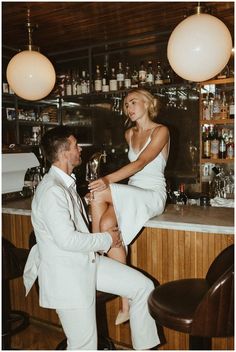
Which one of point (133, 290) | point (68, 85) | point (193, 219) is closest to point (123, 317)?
point (133, 290)

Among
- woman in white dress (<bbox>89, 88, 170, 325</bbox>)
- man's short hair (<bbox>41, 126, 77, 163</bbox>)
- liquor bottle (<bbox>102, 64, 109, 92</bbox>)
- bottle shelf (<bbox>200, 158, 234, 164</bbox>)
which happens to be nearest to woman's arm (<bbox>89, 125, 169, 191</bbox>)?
woman in white dress (<bbox>89, 88, 170, 325</bbox>)

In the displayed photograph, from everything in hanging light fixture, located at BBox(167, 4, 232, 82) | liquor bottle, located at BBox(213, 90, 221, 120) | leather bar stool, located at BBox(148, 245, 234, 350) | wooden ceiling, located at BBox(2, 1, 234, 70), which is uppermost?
wooden ceiling, located at BBox(2, 1, 234, 70)

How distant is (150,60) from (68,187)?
3.12 meters

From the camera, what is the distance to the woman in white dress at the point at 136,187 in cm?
215

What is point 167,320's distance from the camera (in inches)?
59.6

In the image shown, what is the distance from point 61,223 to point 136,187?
843 millimetres

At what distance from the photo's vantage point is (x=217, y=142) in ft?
13.0

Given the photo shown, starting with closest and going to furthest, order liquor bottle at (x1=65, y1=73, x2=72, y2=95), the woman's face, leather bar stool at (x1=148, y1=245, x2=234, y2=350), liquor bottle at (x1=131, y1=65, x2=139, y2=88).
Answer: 1. leather bar stool at (x1=148, y1=245, x2=234, y2=350)
2. the woman's face
3. liquor bottle at (x1=131, y1=65, x2=139, y2=88)
4. liquor bottle at (x1=65, y1=73, x2=72, y2=95)

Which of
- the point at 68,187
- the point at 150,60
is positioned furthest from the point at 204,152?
the point at 68,187

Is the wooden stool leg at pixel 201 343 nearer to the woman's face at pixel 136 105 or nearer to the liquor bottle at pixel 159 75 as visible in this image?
the woman's face at pixel 136 105

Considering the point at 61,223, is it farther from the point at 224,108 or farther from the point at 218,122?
the point at 224,108

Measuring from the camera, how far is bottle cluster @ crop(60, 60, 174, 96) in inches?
161

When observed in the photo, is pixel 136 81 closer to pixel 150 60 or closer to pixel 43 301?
pixel 150 60

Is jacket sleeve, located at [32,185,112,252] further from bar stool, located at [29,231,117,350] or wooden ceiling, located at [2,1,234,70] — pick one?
wooden ceiling, located at [2,1,234,70]
